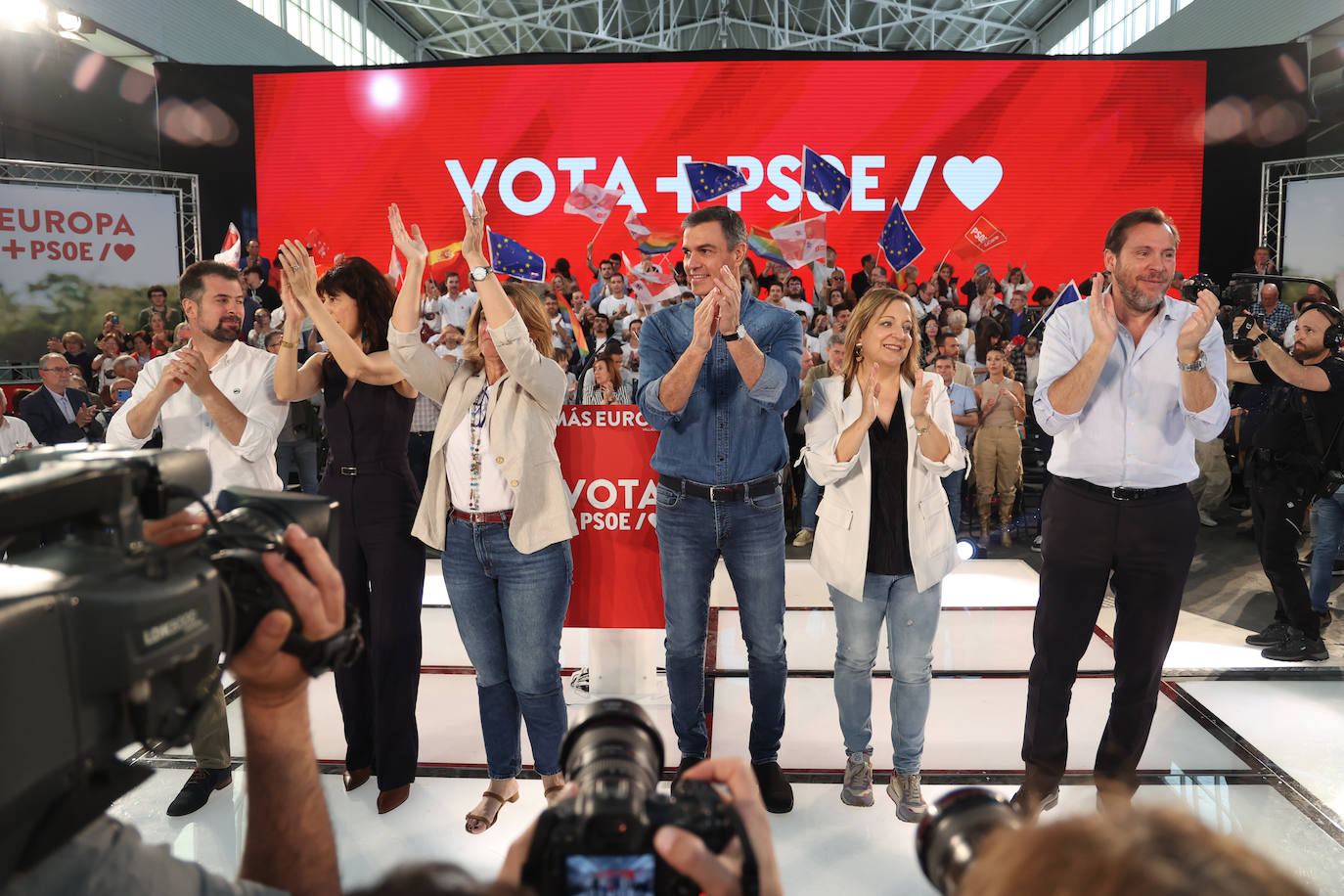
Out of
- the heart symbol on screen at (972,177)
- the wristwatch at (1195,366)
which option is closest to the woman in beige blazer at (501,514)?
the wristwatch at (1195,366)

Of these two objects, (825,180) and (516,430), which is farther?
(825,180)

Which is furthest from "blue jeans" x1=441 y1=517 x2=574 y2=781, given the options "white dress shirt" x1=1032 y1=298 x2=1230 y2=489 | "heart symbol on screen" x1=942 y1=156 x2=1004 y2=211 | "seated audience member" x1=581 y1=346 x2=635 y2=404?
"heart symbol on screen" x1=942 y1=156 x2=1004 y2=211

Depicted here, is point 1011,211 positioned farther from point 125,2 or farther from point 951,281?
point 125,2

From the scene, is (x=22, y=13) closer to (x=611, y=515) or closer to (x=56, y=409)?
(x=56, y=409)

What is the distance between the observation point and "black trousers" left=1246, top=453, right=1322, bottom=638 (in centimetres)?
414

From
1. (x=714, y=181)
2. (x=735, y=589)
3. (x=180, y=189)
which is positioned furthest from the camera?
(x=180, y=189)

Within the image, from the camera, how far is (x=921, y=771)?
3035mm

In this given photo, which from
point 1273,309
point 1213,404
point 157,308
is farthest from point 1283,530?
point 157,308

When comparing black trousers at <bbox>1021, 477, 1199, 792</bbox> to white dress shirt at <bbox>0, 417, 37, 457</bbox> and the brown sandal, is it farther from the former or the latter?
white dress shirt at <bbox>0, 417, 37, 457</bbox>

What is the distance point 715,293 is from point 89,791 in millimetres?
2129

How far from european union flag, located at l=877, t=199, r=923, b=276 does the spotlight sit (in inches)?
159

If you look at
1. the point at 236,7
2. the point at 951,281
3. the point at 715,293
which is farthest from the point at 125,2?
the point at 715,293

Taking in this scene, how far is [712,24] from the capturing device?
76.7ft

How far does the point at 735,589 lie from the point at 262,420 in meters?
1.57
